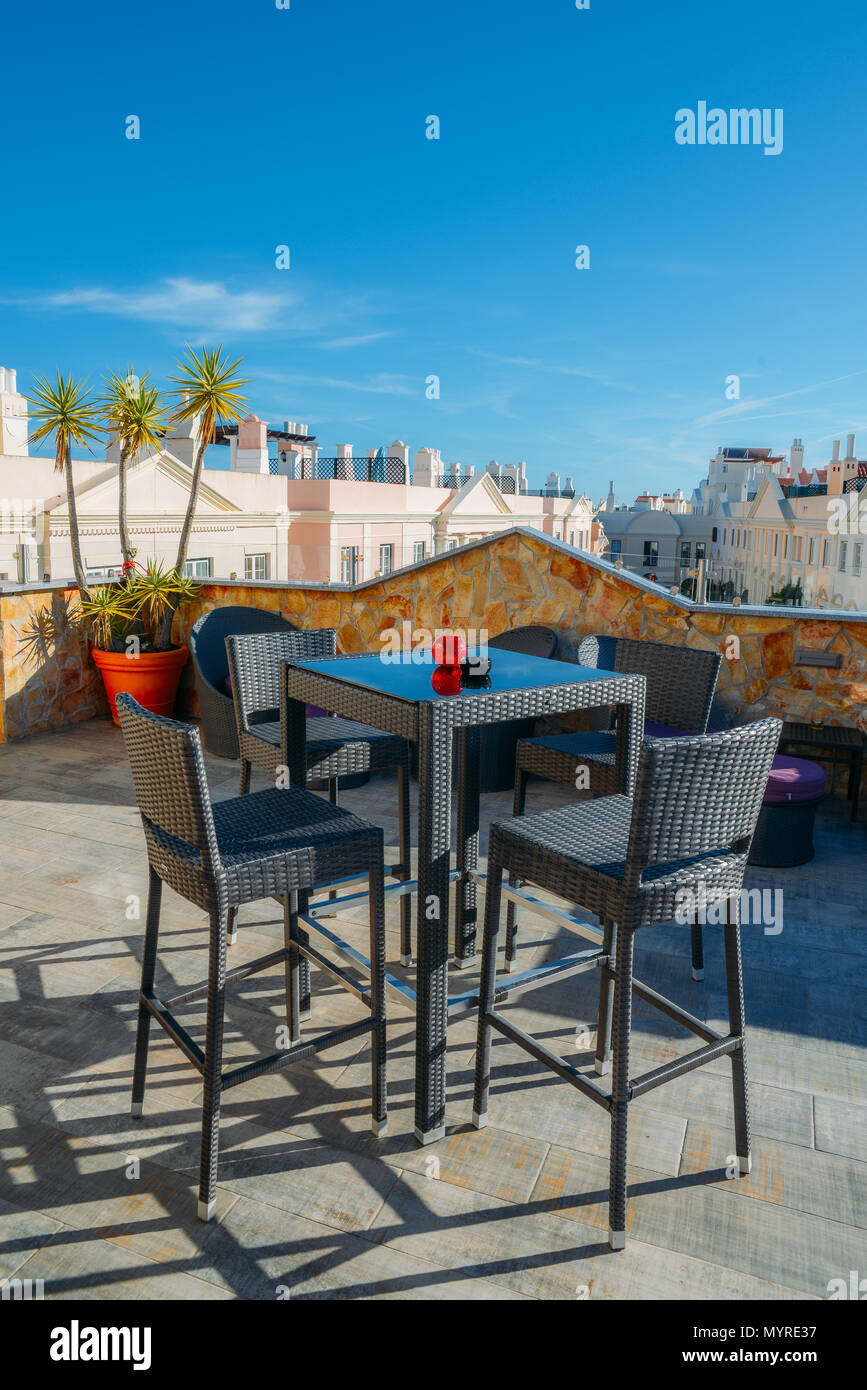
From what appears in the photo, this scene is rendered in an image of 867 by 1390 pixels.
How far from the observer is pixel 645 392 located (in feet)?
111

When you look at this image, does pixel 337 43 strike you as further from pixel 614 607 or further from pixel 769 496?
pixel 769 496

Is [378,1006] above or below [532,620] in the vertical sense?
below

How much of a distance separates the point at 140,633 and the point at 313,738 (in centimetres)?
357

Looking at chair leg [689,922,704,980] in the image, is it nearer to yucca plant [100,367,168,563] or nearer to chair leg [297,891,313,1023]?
chair leg [297,891,313,1023]

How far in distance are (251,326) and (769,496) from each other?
21.7 metres

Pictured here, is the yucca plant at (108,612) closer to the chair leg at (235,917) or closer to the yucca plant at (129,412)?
the yucca plant at (129,412)

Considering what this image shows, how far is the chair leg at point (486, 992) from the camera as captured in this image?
2199 millimetres

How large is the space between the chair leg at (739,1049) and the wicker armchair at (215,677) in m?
3.60

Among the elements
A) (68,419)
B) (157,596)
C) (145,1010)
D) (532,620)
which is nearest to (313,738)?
(145,1010)

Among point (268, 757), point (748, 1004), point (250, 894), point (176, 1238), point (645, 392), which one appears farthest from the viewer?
point (645, 392)

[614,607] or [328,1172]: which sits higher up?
[614,607]

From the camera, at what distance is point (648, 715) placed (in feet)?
12.4

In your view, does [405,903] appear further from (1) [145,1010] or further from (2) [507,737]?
(2) [507,737]
